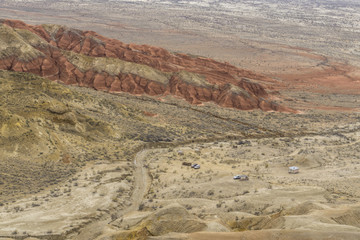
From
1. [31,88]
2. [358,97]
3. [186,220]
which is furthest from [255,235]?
[358,97]

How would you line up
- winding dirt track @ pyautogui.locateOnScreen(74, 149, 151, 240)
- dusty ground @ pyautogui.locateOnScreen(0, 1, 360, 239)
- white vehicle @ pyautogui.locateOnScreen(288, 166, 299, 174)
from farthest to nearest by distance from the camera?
white vehicle @ pyautogui.locateOnScreen(288, 166, 299, 174) → winding dirt track @ pyautogui.locateOnScreen(74, 149, 151, 240) → dusty ground @ pyautogui.locateOnScreen(0, 1, 360, 239)

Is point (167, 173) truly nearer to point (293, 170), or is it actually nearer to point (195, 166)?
point (195, 166)

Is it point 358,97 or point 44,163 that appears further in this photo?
point 358,97

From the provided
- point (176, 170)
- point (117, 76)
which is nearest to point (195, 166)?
point (176, 170)

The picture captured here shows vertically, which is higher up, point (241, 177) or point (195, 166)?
point (241, 177)

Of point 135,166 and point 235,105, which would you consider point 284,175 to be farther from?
point 235,105

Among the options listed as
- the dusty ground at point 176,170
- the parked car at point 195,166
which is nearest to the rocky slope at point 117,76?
the dusty ground at point 176,170

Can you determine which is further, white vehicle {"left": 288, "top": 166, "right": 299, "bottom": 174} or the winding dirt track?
white vehicle {"left": 288, "top": 166, "right": 299, "bottom": 174}

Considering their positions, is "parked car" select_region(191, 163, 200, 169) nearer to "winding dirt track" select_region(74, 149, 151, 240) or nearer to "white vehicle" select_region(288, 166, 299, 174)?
"winding dirt track" select_region(74, 149, 151, 240)

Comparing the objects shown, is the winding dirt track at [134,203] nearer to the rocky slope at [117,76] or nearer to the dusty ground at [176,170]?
the dusty ground at [176,170]

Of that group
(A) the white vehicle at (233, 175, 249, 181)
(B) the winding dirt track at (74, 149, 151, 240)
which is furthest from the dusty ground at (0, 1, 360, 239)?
(A) the white vehicle at (233, 175, 249, 181)

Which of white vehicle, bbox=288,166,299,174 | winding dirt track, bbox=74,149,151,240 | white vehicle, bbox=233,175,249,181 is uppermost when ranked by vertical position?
white vehicle, bbox=233,175,249,181
